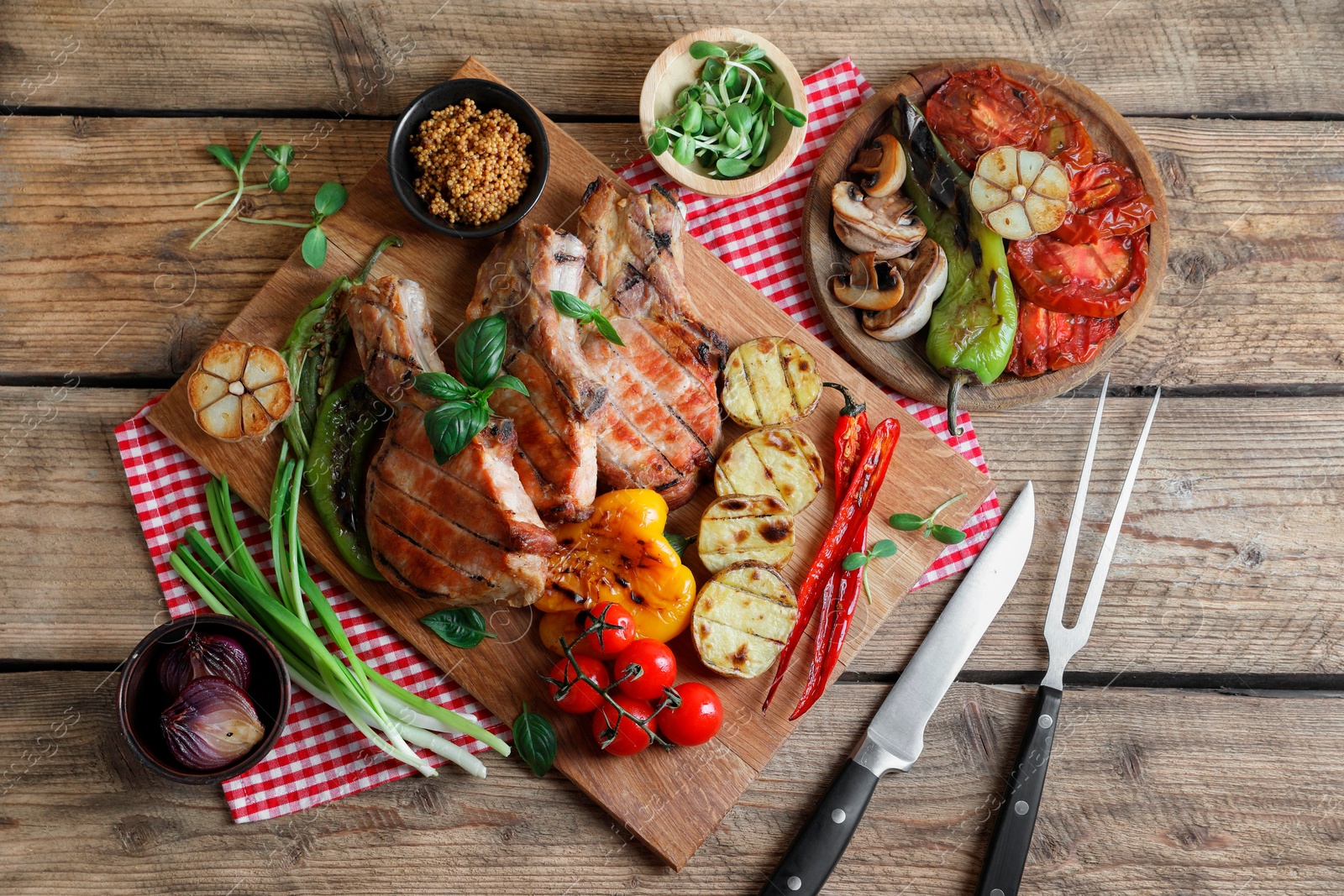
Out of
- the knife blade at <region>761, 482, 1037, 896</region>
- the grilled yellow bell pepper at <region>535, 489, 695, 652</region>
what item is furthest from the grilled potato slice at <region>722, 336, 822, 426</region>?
the knife blade at <region>761, 482, 1037, 896</region>

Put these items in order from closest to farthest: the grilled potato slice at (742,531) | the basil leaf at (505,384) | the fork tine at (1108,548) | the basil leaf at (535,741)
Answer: the basil leaf at (505,384)
the basil leaf at (535,741)
the grilled potato slice at (742,531)
the fork tine at (1108,548)

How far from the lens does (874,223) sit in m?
3.40

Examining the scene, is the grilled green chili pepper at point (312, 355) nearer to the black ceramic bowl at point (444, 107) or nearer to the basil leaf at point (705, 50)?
the black ceramic bowl at point (444, 107)

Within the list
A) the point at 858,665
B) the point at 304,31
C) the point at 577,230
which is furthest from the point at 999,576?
the point at 304,31

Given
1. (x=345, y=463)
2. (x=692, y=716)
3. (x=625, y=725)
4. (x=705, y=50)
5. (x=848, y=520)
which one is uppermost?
(x=705, y=50)

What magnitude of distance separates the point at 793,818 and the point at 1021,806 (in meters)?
0.83

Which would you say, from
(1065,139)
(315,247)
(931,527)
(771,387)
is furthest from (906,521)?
(315,247)

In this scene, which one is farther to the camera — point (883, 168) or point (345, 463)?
point (883, 168)

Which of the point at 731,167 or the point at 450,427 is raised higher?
the point at 731,167

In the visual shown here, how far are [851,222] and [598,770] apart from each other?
7.09 feet

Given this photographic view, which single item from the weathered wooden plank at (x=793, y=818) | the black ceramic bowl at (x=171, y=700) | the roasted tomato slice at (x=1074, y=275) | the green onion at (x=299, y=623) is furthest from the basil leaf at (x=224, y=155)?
the roasted tomato slice at (x=1074, y=275)

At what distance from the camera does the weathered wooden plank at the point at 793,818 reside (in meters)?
3.33

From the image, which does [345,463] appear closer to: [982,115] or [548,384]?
[548,384]

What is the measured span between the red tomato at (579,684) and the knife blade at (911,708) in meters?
0.93
